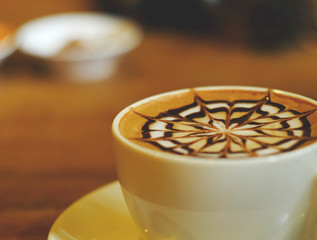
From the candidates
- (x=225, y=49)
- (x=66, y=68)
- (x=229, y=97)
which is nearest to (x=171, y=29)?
(x=225, y=49)

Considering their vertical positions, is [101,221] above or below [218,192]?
below

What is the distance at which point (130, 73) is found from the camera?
161 centimetres

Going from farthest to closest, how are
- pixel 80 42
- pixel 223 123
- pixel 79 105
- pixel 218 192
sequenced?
pixel 80 42
pixel 79 105
pixel 223 123
pixel 218 192

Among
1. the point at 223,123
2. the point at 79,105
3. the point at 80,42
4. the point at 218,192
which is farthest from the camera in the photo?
the point at 80,42

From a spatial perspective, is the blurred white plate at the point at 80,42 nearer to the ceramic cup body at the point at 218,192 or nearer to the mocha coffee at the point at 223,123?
the mocha coffee at the point at 223,123

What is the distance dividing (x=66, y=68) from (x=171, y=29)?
0.88m

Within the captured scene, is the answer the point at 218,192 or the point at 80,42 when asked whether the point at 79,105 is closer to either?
the point at 80,42

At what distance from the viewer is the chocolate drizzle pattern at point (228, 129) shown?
0.54 meters

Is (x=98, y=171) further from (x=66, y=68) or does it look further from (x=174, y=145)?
(x=66, y=68)

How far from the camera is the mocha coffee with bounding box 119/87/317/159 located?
0.54 m

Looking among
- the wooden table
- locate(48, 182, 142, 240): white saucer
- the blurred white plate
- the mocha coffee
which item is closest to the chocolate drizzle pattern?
the mocha coffee

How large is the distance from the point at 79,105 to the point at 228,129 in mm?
781

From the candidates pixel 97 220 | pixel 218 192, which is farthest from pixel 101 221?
pixel 218 192

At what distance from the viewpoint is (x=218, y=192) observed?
0.52m
